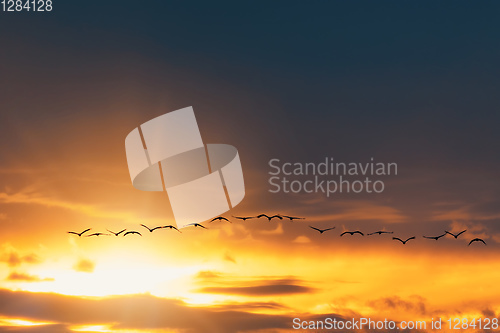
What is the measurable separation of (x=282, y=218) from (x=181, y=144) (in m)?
19.6

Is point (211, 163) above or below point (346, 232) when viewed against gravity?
above

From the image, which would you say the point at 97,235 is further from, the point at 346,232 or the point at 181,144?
the point at 346,232

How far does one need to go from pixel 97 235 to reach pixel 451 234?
183 ft

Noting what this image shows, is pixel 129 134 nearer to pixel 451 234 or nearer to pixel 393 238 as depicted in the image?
pixel 393 238

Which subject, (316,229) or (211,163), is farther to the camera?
(211,163)

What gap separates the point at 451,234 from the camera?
123625 millimetres

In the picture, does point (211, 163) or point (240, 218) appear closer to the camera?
point (240, 218)

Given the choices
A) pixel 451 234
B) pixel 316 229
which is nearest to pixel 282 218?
pixel 316 229

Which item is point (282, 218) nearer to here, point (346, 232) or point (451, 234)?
point (346, 232)

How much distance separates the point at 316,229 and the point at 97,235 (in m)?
34.6

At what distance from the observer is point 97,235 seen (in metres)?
125

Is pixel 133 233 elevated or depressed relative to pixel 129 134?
depressed

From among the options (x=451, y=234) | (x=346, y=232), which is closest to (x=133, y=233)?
(x=346, y=232)

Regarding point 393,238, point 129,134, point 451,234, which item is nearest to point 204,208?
point 129,134
